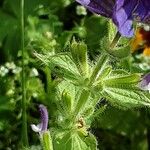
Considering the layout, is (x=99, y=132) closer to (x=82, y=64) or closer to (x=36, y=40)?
(x=36, y=40)

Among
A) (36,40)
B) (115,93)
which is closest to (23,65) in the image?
(36,40)

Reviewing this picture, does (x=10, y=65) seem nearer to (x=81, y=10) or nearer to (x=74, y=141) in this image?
(x=81, y=10)

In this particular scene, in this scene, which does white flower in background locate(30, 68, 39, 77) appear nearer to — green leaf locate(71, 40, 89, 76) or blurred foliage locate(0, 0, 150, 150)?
blurred foliage locate(0, 0, 150, 150)

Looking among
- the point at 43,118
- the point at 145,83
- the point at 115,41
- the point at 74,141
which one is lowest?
the point at 74,141

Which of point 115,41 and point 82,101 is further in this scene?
point 82,101

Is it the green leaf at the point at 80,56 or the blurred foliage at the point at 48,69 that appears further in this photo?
the blurred foliage at the point at 48,69

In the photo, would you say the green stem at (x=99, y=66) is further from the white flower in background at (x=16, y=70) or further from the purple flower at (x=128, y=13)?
the white flower in background at (x=16, y=70)

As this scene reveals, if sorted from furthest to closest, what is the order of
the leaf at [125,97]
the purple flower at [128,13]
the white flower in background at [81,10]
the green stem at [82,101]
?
the white flower in background at [81,10] < the green stem at [82,101] < the leaf at [125,97] < the purple flower at [128,13]

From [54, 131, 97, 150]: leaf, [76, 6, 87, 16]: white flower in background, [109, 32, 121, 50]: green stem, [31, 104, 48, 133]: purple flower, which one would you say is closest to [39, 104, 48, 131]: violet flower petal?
[31, 104, 48, 133]: purple flower

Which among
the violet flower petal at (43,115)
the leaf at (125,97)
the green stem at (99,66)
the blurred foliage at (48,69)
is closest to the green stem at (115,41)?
the green stem at (99,66)

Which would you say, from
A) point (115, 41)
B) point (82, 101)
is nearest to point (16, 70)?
point (82, 101)

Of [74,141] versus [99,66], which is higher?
[99,66]
